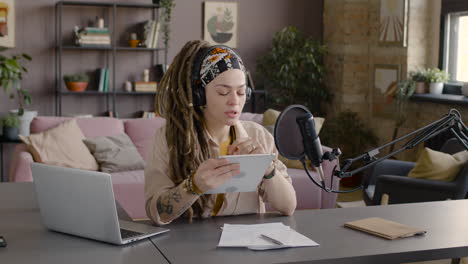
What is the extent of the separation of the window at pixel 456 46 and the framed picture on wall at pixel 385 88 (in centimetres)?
51

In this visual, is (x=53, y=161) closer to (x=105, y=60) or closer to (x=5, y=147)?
(x=5, y=147)

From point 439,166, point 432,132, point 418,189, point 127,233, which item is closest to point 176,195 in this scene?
point 127,233

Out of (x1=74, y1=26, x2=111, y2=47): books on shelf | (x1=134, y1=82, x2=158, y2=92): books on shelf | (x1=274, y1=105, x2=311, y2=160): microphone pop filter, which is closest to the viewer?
(x1=274, y1=105, x2=311, y2=160): microphone pop filter

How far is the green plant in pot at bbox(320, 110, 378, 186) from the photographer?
686 cm

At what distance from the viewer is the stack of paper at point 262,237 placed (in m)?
1.82

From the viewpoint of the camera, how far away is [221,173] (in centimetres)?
187

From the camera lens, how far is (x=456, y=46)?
6.08 m

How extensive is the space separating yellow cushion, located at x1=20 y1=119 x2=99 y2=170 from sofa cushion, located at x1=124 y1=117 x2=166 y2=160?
450mm

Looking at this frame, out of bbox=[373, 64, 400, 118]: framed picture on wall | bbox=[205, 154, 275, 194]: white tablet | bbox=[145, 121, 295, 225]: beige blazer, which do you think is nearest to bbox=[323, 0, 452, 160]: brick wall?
bbox=[373, 64, 400, 118]: framed picture on wall

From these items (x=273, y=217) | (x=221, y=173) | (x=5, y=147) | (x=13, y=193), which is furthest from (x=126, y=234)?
(x=5, y=147)

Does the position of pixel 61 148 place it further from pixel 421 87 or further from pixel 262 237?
pixel 421 87

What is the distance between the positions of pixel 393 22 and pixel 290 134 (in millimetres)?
5347

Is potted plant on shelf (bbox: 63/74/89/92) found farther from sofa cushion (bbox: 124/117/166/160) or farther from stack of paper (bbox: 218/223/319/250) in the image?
stack of paper (bbox: 218/223/319/250)

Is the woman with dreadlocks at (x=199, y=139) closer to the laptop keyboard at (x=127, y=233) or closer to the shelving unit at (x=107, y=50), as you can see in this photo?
the laptop keyboard at (x=127, y=233)
